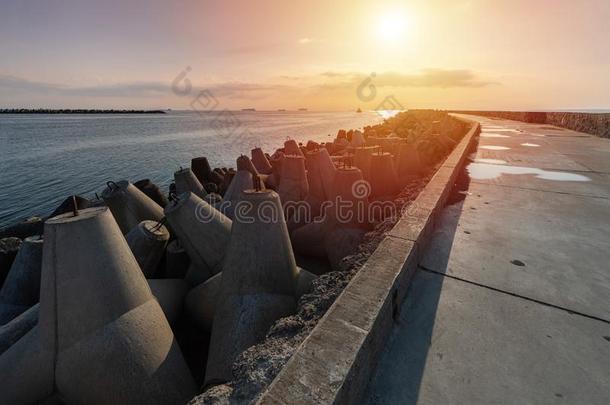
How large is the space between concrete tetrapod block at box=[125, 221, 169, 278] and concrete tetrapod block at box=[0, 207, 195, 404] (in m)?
1.83

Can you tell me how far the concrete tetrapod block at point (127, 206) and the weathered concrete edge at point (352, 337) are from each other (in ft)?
15.4

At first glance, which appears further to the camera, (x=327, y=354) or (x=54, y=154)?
(x=54, y=154)

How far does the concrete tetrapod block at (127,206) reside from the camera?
546 centimetres

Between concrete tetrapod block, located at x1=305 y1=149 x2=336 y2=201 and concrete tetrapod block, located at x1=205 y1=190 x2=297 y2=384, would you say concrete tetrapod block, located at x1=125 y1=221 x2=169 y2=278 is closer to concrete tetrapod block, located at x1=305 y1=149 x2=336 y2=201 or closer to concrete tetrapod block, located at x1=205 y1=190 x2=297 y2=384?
concrete tetrapod block, located at x1=205 y1=190 x2=297 y2=384

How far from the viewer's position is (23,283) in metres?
4.22

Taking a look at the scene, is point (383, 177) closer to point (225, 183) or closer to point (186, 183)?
point (186, 183)

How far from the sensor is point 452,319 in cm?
217

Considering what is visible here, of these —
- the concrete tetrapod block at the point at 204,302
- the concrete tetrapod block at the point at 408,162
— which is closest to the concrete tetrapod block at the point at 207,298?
the concrete tetrapod block at the point at 204,302

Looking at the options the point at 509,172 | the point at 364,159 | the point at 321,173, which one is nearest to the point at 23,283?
the point at 321,173

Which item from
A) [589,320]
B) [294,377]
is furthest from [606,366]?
[294,377]

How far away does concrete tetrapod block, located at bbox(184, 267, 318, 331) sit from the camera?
11.4 ft

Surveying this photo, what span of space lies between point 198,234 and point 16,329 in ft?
6.59

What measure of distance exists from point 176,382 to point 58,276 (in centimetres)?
130

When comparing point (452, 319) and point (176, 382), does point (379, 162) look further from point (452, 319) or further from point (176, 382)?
point (176, 382)
